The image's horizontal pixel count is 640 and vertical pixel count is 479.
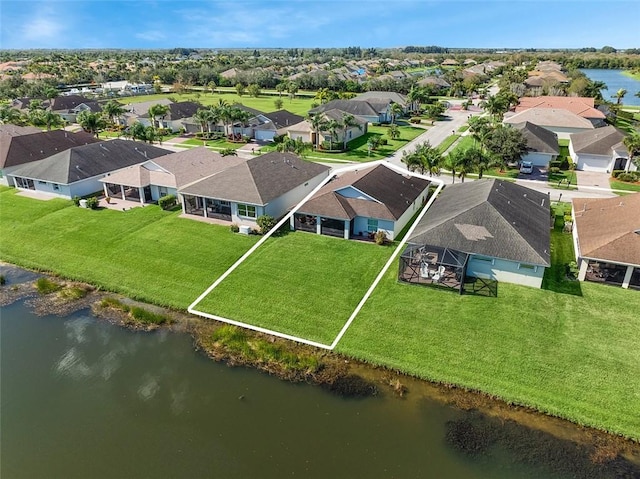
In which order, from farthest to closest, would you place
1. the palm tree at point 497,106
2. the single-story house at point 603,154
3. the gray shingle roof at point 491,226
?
the palm tree at point 497,106 → the single-story house at point 603,154 → the gray shingle roof at point 491,226

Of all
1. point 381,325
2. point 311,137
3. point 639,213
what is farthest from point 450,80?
point 381,325

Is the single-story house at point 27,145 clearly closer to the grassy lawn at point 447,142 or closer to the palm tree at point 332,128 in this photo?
the palm tree at point 332,128

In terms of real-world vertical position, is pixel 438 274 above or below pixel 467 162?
below

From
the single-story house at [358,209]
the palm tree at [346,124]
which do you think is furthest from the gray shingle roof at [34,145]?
the single-story house at [358,209]

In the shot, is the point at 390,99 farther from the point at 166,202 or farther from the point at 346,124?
the point at 166,202

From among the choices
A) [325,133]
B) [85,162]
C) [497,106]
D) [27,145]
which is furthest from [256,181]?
[497,106]

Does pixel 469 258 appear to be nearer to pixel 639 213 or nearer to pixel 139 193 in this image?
pixel 639 213
